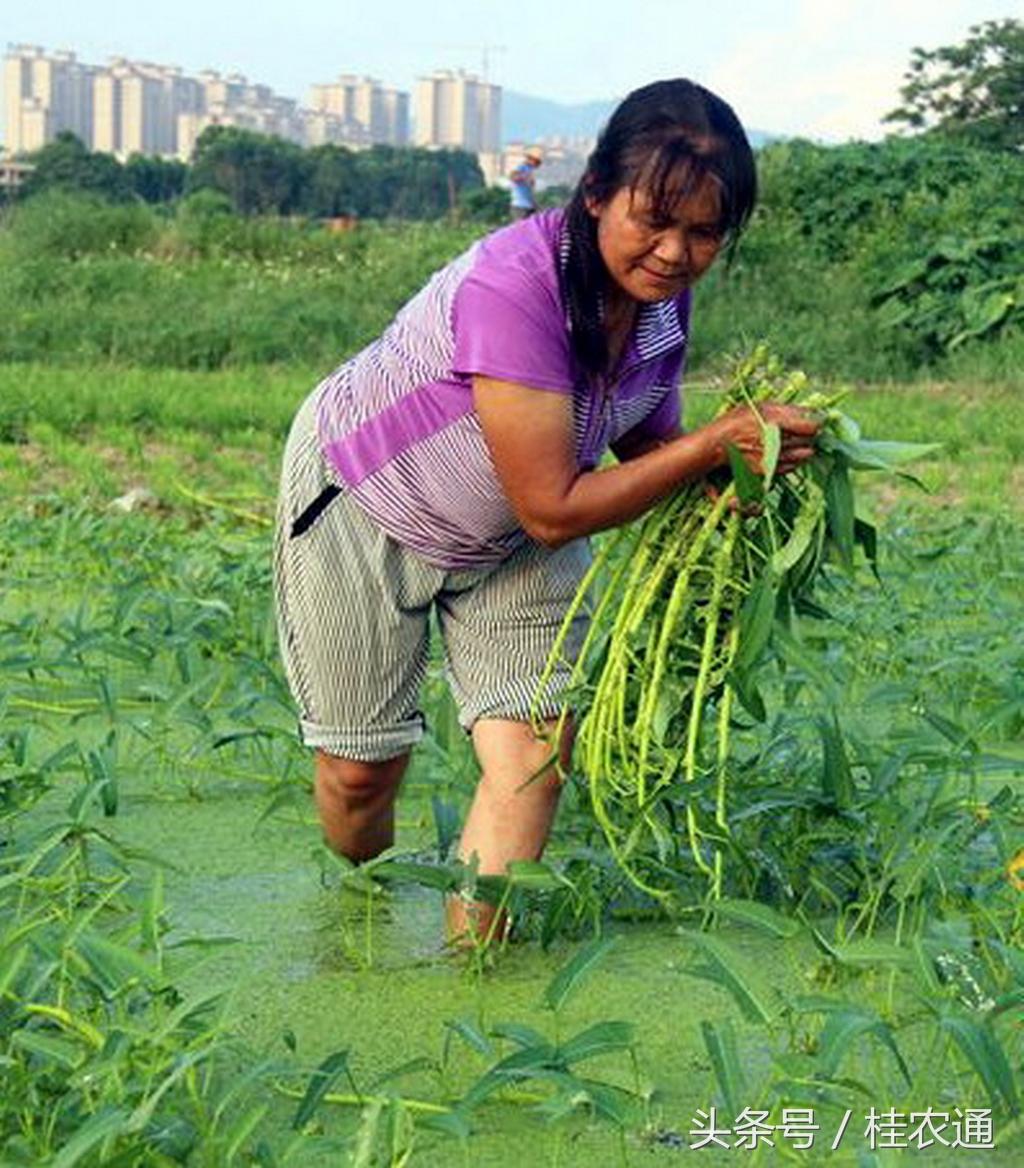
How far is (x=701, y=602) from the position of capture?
3.06m

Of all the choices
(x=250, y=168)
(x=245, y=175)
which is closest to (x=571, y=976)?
(x=245, y=175)

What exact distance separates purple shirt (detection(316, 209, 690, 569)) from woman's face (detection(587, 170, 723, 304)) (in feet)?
0.29

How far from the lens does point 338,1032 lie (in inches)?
113

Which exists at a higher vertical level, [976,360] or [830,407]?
[830,407]

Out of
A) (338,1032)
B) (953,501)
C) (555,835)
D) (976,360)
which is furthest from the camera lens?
(976,360)

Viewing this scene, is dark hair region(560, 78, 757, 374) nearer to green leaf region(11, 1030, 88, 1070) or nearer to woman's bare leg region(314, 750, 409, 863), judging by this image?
woman's bare leg region(314, 750, 409, 863)

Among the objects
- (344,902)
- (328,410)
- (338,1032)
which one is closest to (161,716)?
(344,902)

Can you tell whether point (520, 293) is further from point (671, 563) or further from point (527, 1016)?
point (527, 1016)

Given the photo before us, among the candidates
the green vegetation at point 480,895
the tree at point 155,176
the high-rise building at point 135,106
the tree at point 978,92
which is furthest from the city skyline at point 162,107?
the green vegetation at point 480,895

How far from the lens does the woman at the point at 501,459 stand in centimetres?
283

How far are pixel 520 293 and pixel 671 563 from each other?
39 centimetres

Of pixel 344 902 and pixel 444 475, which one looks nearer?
pixel 444 475

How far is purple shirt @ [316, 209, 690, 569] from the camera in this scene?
2.91 m

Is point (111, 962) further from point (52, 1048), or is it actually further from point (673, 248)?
point (673, 248)
